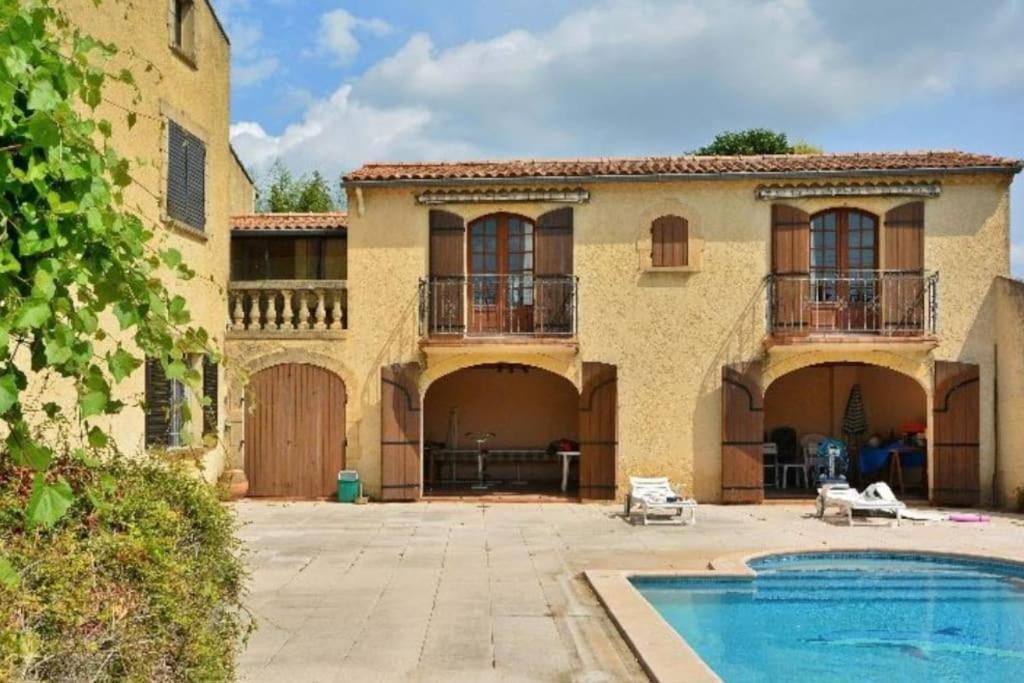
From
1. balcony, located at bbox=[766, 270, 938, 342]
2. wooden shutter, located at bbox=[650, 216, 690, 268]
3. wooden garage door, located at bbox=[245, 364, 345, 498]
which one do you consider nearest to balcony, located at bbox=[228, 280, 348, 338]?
wooden garage door, located at bbox=[245, 364, 345, 498]

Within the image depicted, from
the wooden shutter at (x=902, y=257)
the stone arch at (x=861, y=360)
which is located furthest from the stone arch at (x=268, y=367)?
the wooden shutter at (x=902, y=257)

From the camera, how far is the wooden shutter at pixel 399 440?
1673 cm

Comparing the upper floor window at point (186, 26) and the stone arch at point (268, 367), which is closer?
the upper floor window at point (186, 26)

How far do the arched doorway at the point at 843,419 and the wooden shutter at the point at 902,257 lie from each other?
2429 millimetres

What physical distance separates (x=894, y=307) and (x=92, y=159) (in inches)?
615

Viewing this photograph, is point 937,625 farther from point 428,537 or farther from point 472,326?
point 472,326

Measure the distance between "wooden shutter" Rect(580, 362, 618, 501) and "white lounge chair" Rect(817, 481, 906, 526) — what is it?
3.62m

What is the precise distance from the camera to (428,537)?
12.9 metres

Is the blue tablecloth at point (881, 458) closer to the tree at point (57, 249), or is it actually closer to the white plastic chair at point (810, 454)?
the white plastic chair at point (810, 454)

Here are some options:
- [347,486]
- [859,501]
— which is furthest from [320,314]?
[859,501]

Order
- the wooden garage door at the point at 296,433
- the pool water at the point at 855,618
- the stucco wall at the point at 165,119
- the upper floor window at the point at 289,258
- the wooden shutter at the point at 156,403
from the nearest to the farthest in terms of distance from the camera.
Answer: the pool water at the point at 855,618 < the stucco wall at the point at 165,119 < the wooden shutter at the point at 156,403 < the wooden garage door at the point at 296,433 < the upper floor window at the point at 289,258

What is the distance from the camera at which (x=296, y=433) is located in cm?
1708

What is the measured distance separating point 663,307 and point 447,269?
396 cm

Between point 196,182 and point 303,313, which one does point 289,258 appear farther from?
point 196,182
